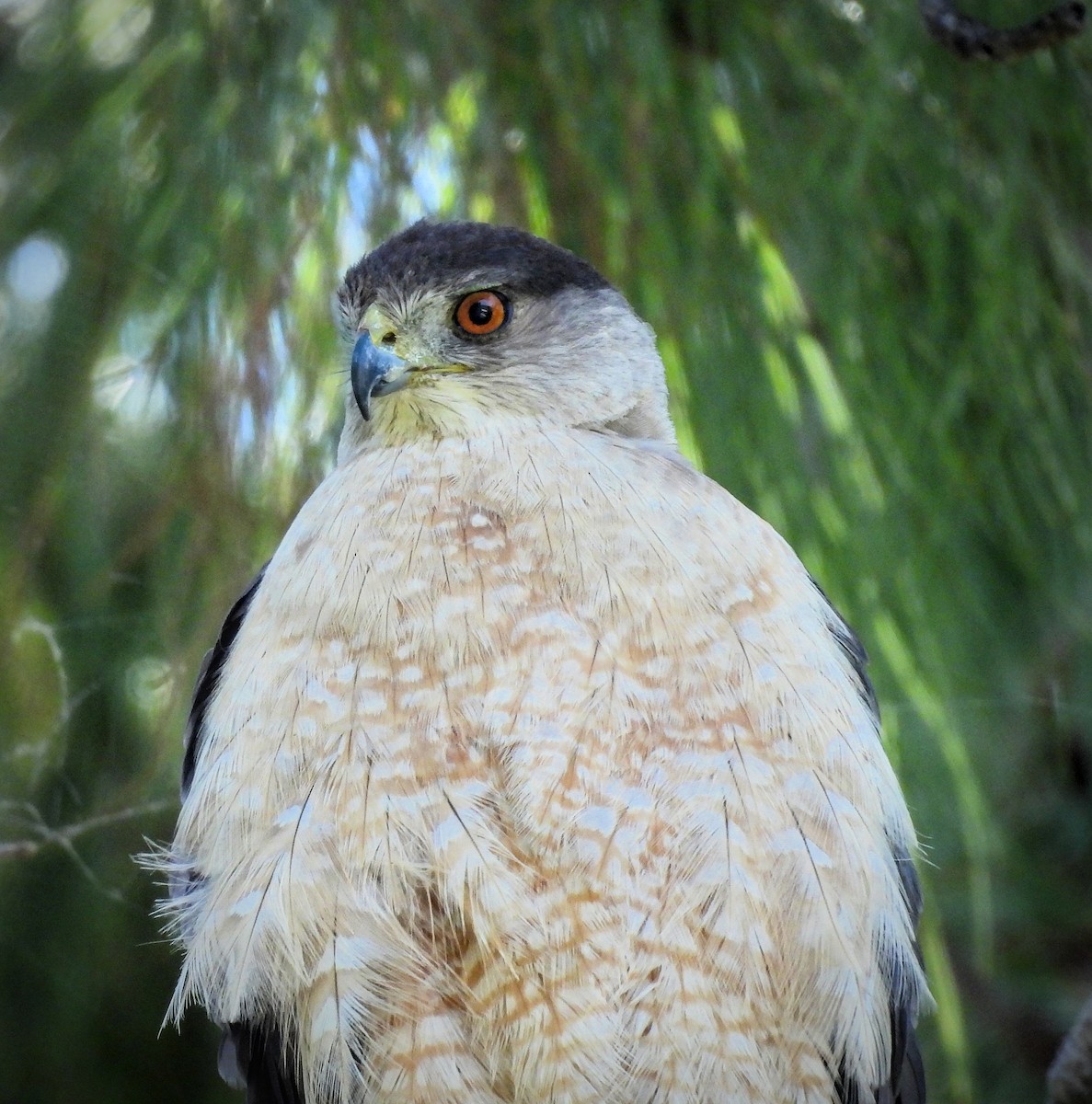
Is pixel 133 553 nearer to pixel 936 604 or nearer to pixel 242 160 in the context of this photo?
pixel 242 160

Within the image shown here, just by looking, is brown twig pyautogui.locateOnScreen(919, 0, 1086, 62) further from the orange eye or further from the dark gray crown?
the orange eye

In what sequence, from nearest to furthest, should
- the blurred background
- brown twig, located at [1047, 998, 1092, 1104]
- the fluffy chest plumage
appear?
the fluffy chest plumage → brown twig, located at [1047, 998, 1092, 1104] → the blurred background

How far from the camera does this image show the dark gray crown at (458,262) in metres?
1.49

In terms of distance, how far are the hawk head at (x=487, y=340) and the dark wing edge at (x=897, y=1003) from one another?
0.31 m

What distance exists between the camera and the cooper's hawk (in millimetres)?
1210

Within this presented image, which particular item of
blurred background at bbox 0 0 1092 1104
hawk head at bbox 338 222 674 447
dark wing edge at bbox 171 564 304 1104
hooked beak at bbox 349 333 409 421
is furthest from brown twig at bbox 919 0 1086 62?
dark wing edge at bbox 171 564 304 1104

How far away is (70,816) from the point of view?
5.34ft

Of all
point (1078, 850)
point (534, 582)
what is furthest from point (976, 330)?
point (1078, 850)

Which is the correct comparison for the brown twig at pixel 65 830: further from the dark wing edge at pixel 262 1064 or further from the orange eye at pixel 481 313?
the orange eye at pixel 481 313

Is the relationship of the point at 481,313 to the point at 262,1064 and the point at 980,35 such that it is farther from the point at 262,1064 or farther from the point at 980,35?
the point at 262,1064

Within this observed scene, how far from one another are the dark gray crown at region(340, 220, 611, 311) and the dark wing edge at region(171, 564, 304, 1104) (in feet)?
1.11

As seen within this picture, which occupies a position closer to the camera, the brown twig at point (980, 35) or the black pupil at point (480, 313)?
the brown twig at point (980, 35)

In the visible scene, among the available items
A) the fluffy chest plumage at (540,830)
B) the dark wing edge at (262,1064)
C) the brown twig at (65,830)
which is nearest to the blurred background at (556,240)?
the brown twig at (65,830)

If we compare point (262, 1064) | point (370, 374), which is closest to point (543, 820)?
point (262, 1064)
